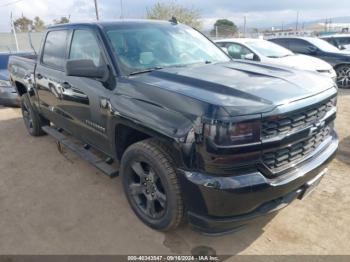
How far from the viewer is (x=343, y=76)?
31.0 ft

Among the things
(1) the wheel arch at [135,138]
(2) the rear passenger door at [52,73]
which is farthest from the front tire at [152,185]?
(2) the rear passenger door at [52,73]

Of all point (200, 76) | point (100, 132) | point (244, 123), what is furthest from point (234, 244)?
point (100, 132)

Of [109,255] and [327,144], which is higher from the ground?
[327,144]

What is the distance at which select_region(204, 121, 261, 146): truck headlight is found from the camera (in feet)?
7.14

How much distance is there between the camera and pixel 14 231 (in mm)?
3123

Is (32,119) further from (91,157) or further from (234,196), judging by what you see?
(234,196)

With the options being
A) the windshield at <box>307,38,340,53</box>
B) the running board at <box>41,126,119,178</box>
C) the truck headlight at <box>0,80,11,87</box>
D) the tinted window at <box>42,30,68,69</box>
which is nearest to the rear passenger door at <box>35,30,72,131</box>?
the tinted window at <box>42,30,68,69</box>

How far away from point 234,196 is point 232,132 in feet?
1.48

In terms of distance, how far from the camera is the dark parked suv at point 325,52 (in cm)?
938

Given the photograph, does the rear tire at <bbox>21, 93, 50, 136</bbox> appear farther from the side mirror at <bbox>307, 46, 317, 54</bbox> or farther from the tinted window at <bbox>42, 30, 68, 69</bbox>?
the side mirror at <bbox>307, 46, 317, 54</bbox>

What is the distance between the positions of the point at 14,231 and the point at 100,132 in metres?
1.26

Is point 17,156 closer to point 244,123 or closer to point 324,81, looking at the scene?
point 244,123

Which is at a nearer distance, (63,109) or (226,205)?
(226,205)

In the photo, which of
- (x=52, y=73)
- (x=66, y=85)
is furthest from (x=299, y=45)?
(x=66, y=85)
